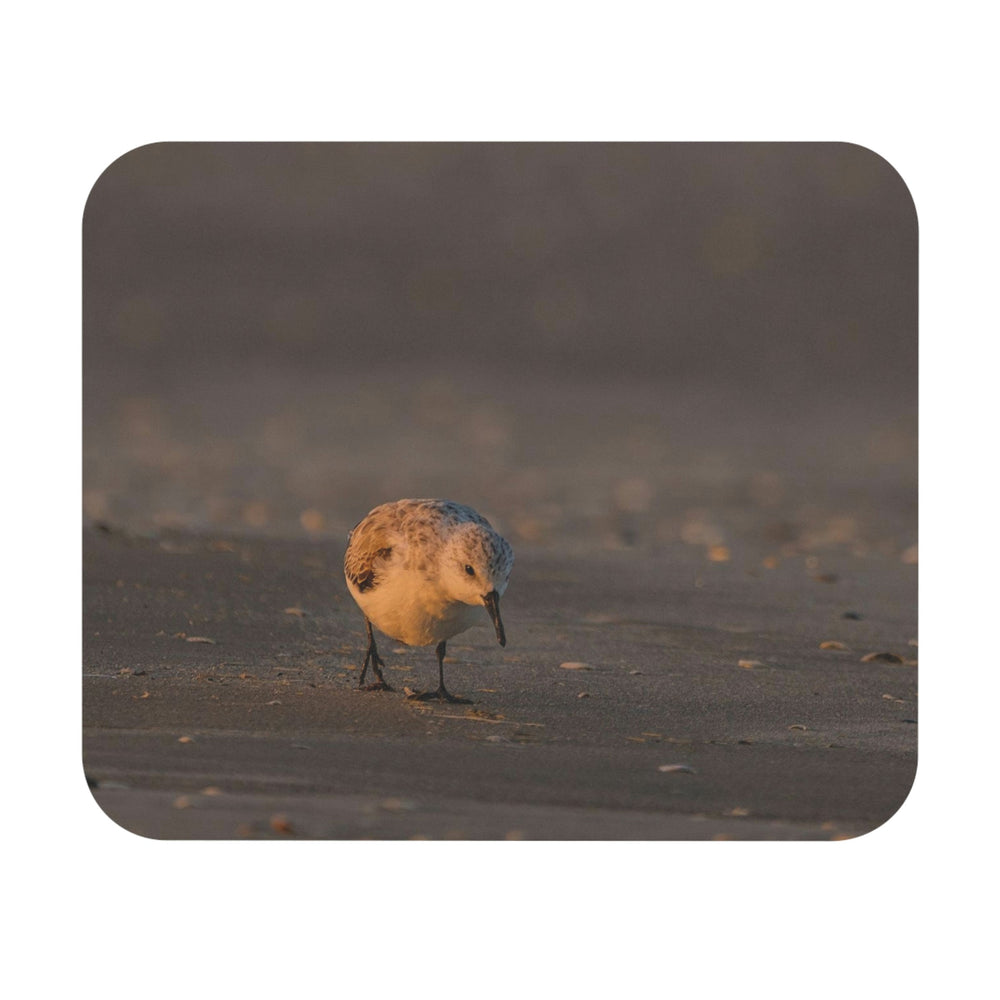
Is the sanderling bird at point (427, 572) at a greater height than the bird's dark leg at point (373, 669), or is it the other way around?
the sanderling bird at point (427, 572)

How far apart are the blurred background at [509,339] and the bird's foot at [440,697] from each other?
4272 millimetres

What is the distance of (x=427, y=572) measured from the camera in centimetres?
637

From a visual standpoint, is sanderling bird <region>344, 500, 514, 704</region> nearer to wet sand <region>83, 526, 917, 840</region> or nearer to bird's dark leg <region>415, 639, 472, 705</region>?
bird's dark leg <region>415, 639, 472, 705</region>

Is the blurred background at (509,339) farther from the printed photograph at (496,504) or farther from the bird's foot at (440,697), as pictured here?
the bird's foot at (440,697)

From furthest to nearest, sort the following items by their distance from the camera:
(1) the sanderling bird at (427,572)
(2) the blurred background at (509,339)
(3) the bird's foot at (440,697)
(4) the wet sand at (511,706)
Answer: (2) the blurred background at (509,339) → (3) the bird's foot at (440,697) → (1) the sanderling bird at (427,572) → (4) the wet sand at (511,706)

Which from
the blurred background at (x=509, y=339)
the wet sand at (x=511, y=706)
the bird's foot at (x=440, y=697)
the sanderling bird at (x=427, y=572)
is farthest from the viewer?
the blurred background at (x=509, y=339)

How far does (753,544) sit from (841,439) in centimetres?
391

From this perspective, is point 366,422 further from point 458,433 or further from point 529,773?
point 529,773

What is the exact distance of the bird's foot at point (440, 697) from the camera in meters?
6.59

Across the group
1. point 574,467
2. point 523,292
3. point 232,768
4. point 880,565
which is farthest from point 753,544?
point 523,292

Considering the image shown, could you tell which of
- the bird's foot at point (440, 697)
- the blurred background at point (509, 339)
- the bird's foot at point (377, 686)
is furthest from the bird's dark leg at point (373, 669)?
the blurred background at point (509, 339)

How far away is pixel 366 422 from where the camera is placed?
532 inches

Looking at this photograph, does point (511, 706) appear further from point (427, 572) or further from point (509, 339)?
point (509, 339)

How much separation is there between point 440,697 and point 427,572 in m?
0.52
